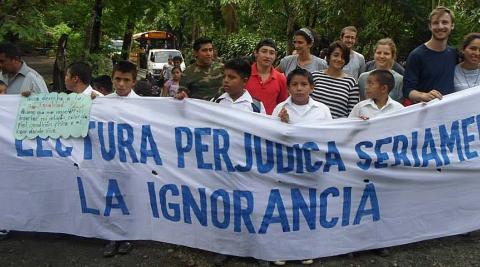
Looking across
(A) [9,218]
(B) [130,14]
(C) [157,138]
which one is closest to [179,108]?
(C) [157,138]

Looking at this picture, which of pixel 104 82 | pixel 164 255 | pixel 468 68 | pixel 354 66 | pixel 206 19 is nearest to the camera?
pixel 164 255

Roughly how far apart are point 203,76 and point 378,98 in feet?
5.27

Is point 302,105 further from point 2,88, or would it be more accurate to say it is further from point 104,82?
point 2,88

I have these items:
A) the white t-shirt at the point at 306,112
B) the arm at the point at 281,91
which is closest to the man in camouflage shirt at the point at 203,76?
the arm at the point at 281,91

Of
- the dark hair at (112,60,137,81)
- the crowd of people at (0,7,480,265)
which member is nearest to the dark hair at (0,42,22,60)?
the crowd of people at (0,7,480,265)

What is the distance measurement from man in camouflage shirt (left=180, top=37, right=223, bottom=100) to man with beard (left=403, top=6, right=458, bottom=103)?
168cm

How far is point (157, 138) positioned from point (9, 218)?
1357mm

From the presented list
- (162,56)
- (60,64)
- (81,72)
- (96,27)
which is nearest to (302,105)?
(81,72)

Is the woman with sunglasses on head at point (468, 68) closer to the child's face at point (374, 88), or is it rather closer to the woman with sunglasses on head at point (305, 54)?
the child's face at point (374, 88)

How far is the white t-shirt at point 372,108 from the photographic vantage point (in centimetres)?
379

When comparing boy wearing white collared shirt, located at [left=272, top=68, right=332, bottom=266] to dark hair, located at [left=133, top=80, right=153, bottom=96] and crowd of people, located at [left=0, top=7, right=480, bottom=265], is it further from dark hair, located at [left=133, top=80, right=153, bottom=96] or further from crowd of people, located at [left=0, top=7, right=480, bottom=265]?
dark hair, located at [left=133, top=80, right=153, bottom=96]

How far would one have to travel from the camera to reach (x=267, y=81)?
4.31m

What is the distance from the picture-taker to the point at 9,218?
3834 mm

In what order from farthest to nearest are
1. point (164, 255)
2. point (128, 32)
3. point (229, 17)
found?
1. point (229, 17)
2. point (128, 32)
3. point (164, 255)
